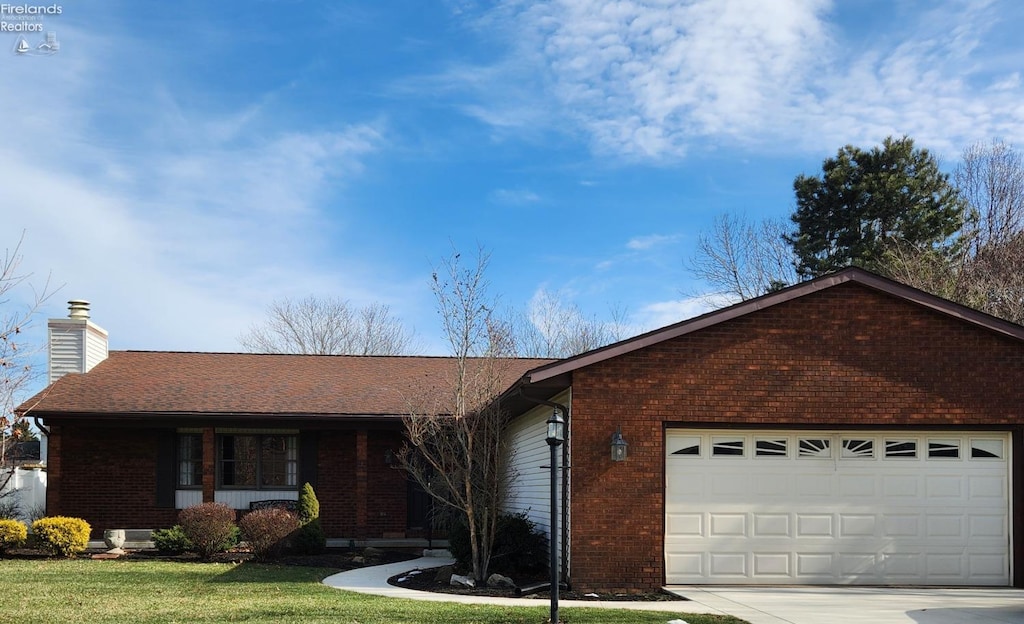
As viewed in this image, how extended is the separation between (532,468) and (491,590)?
2.97 m

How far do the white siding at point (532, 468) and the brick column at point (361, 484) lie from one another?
3.35m

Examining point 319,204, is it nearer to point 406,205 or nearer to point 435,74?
point 406,205

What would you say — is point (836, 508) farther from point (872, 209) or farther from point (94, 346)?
point (872, 209)

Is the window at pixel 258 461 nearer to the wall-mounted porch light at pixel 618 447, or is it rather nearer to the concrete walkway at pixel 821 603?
the concrete walkway at pixel 821 603

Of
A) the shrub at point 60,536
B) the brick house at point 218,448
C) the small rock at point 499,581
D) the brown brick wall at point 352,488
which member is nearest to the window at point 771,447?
the small rock at point 499,581

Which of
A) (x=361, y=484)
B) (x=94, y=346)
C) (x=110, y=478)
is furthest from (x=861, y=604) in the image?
(x=94, y=346)

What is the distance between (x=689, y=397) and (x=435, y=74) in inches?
325

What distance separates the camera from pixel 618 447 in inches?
504

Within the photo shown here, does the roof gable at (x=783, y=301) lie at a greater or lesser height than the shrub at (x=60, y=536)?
greater

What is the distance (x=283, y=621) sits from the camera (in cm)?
980

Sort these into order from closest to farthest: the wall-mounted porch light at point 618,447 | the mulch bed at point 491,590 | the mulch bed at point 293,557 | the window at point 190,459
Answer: the mulch bed at point 491,590, the wall-mounted porch light at point 618,447, the mulch bed at point 293,557, the window at point 190,459

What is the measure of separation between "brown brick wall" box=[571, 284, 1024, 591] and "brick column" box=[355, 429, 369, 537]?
8045mm

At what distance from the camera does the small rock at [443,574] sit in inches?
561

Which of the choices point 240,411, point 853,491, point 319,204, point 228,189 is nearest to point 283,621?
point 853,491
